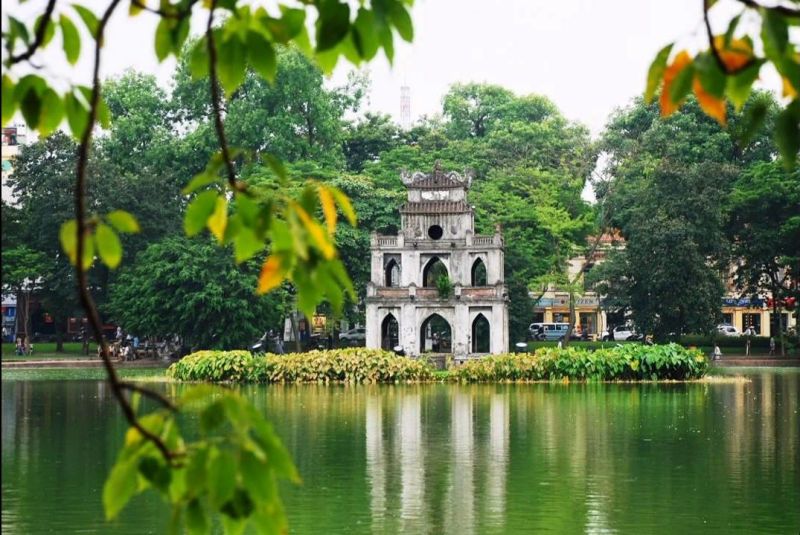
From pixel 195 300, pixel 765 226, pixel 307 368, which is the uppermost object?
pixel 765 226

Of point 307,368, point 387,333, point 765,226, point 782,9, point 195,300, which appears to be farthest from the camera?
point 765,226

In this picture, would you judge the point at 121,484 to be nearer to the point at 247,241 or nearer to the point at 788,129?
the point at 247,241

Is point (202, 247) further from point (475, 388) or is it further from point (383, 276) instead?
point (475, 388)

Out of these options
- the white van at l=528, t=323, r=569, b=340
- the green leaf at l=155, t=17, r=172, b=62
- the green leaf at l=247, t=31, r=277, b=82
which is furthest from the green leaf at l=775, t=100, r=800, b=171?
the white van at l=528, t=323, r=569, b=340

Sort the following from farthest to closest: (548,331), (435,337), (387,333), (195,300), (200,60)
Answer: (548,331), (435,337), (387,333), (195,300), (200,60)

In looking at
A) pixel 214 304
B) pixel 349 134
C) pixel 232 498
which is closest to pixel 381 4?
pixel 232 498

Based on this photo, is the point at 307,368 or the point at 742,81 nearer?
the point at 742,81

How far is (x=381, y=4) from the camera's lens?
2387 mm

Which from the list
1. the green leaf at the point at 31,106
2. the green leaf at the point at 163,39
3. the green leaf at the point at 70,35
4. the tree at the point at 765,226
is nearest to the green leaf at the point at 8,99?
the green leaf at the point at 31,106

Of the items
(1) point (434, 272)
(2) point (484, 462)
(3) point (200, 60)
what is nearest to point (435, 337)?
(1) point (434, 272)

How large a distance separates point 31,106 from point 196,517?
2.66 ft

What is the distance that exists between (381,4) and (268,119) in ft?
157

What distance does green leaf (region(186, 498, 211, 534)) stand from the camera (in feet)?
7.73

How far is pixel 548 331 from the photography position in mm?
60156
